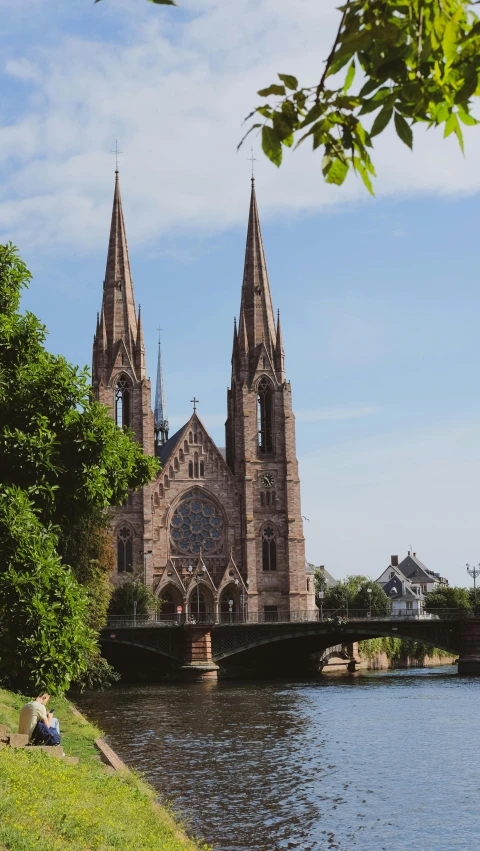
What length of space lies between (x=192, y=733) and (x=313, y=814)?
14580 millimetres

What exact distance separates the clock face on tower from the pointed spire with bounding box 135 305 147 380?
13675mm

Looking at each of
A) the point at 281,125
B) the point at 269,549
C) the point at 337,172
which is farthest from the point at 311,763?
the point at 269,549

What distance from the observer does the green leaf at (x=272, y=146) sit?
223 inches

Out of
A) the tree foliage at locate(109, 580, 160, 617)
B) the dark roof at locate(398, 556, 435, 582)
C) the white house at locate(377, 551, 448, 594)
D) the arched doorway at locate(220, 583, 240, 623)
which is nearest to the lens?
the tree foliage at locate(109, 580, 160, 617)

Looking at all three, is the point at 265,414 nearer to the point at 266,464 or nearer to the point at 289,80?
the point at 266,464

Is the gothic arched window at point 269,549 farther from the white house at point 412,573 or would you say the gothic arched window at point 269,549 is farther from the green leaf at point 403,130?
the green leaf at point 403,130

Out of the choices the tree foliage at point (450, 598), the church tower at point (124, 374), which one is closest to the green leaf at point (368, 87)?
the church tower at point (124, 374)

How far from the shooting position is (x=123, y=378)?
3629 inches

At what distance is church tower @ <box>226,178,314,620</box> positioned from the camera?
3533 inches

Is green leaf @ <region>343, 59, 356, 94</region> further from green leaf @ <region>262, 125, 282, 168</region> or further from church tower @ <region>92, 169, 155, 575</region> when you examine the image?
church tower @ <region>92, 169, 155, 575</region>

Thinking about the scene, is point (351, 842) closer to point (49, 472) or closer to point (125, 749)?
point (49, 472)

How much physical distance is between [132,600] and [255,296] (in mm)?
32152

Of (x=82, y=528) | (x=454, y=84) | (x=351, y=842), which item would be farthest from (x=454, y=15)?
(x=82, y=528)

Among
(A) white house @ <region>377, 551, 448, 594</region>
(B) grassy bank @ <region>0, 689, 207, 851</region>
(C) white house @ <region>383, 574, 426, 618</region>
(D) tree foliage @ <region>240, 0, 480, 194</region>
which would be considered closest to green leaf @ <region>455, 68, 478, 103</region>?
(D) tree foliage @ <region>240, 0, 480, 194</region>
